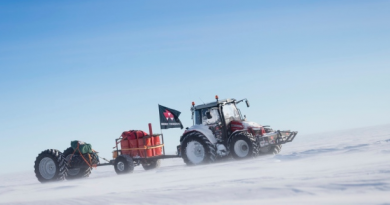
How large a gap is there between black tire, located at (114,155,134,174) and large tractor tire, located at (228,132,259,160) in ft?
11.9

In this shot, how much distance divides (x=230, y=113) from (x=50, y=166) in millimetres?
7128

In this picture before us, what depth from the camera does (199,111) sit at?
14.8 m

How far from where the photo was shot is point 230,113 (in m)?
14.6

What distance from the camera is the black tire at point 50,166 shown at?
13875 millimetres

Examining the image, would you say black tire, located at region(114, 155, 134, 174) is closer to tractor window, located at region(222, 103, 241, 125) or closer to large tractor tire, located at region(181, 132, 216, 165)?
large tractor tire, located at region(181, 132, 216, 165)

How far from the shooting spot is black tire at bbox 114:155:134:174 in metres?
13.7

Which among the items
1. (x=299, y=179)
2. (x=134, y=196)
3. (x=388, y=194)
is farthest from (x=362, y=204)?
(x=134, y=196)

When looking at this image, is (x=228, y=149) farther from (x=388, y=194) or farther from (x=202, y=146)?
(x=388, y=194)

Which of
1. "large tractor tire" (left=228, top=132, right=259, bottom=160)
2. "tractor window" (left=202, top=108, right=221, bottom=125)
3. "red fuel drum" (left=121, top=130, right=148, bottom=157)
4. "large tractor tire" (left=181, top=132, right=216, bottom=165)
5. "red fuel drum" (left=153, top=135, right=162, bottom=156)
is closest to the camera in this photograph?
"large tractor tire" (left=228, top=132, right=259, bottom=160)

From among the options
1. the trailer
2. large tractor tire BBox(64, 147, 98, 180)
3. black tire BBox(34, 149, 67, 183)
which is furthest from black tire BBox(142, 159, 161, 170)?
black tire BBox(34, 149, 67, 183)

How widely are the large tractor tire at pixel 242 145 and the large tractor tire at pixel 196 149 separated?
2.37ft

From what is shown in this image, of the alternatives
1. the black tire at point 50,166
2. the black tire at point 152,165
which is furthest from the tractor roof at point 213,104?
the black tire at point 50,166

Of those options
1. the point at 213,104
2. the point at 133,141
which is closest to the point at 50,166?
the point at 133,141

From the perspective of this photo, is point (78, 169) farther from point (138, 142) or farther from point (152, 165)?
point (152, 165)
